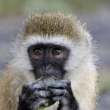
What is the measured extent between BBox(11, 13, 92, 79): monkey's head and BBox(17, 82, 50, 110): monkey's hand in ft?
1.30

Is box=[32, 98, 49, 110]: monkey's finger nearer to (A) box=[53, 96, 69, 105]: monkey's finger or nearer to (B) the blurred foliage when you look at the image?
(A) box=[53, 96, 69, 105]: monkey's finger

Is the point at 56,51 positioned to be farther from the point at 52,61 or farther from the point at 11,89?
the point at 11,89

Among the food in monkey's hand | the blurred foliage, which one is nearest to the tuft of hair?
the food in monkey's hand

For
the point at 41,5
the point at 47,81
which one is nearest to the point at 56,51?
the point at 47,81

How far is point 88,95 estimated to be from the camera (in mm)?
10016

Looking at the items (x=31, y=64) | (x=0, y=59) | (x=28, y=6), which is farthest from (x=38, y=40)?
(x=28, y=6)

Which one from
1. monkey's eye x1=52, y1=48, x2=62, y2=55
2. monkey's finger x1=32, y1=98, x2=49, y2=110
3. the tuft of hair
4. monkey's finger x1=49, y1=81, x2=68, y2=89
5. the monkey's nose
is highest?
the tuft of hair

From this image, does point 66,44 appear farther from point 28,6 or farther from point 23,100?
point 28,6

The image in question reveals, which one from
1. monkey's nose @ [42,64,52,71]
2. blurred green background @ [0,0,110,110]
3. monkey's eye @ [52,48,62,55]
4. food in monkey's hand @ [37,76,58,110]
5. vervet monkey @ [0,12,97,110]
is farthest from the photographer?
blurred green background @ [0,0,110,110]

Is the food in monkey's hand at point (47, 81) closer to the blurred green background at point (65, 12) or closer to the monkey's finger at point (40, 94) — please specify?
the monkey's finger at point (40, 94)

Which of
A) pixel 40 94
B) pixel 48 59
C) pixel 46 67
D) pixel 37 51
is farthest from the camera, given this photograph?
pixel 37 51

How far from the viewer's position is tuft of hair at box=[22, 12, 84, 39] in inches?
384

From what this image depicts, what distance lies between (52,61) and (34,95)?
2.44 ft

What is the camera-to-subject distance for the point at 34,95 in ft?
29.1
